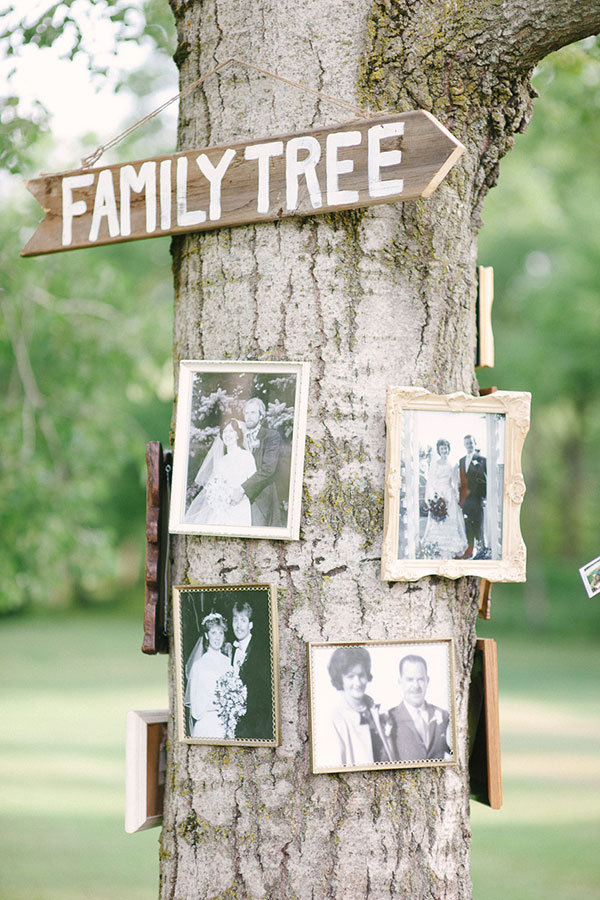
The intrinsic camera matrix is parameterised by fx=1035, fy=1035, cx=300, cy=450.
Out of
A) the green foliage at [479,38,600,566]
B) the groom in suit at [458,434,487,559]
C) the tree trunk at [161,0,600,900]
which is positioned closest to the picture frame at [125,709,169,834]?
the tree trunk at [161,0,600,900]

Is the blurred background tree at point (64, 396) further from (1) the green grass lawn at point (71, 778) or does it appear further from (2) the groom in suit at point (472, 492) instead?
(2) the groom in suit at point (472, 492)

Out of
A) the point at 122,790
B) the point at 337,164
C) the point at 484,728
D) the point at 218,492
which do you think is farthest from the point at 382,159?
the point at 122,790

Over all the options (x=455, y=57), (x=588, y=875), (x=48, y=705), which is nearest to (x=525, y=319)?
(x=48, y=705)

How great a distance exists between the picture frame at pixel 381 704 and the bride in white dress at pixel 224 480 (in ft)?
0.99

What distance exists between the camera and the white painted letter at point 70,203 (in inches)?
88.6

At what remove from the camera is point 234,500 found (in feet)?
6.76

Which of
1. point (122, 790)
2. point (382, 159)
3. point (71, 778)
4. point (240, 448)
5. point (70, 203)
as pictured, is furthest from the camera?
point (71, 778)

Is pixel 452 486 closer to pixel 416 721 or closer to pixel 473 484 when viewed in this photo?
pixel 473 484

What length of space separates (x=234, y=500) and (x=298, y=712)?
Answer: 43 centimetres

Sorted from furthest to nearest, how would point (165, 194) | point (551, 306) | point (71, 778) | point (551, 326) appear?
point (551, 326) → point (551, 306) → point (71, 778) → point (165, 194)

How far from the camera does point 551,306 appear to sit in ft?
64.7

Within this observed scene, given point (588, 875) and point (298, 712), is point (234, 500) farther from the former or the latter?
point (588, 875)

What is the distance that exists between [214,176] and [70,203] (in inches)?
14.4

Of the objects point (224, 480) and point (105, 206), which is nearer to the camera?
point (224, 480)
